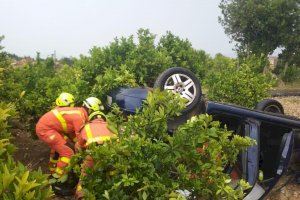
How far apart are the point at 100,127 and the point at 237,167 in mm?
1869

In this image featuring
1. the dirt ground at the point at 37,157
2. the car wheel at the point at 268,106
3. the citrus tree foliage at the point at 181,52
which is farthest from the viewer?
the citrus tree foliage at the point at 181,52

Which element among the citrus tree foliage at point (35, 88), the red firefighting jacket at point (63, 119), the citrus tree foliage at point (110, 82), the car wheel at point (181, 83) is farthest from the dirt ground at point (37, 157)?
the car wheel at point (181, 83)

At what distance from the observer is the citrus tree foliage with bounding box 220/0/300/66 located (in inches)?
1249

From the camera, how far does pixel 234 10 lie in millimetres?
33188

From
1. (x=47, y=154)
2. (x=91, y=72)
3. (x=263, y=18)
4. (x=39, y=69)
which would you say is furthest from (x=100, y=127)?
(x=263, y=18)

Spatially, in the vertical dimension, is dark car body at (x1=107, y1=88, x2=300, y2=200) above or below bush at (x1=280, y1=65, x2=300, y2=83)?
above

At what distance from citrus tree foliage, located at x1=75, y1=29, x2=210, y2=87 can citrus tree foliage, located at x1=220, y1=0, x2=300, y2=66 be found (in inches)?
894

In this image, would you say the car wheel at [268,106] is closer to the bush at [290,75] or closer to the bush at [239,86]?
the bush at [239,86]

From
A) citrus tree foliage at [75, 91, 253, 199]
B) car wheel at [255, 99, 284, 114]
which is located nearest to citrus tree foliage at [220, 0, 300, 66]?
car wheel at [255, 99, 284, 114]

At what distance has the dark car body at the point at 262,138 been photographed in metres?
5.12

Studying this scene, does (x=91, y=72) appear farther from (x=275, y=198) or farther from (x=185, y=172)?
(x=185, y=172)

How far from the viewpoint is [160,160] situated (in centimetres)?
378

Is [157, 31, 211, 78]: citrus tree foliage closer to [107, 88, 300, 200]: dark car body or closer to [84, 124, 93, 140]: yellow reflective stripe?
[107, 88, 300, 200]: dark car body

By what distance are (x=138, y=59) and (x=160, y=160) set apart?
533cm
